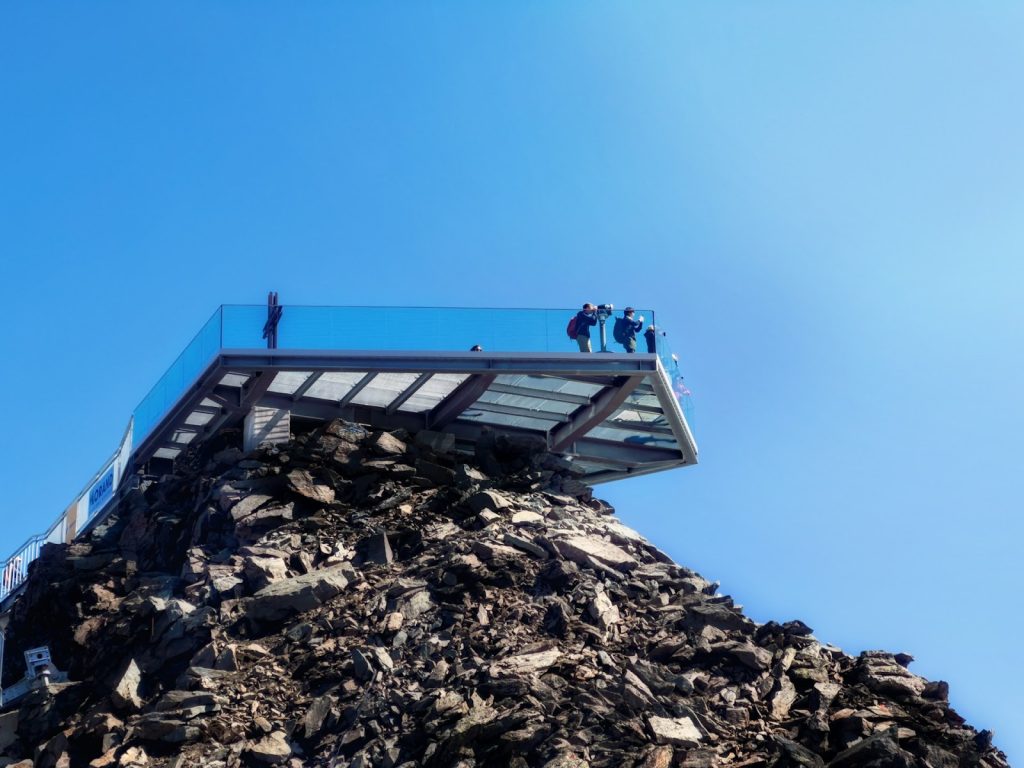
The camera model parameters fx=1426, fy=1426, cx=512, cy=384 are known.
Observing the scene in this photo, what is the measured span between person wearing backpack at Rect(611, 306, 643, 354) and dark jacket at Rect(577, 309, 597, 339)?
1.72 ft

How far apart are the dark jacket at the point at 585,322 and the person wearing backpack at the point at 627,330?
1.72 ft

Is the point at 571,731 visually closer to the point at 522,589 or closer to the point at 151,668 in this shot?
the point at 522,589

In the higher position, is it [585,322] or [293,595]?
[585,322]

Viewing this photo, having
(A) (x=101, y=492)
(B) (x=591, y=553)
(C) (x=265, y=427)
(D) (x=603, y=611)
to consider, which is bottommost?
(D) (x=603, y=611)

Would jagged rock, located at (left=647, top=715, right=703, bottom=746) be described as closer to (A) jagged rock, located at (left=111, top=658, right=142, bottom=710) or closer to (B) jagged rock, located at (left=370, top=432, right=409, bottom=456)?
(A) jagged rock, located at (left=111, top=658, right=142, bottom=710)

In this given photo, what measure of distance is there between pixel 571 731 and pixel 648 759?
137 cm

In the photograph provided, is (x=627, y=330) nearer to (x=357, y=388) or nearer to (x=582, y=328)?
(x=582, y=328)

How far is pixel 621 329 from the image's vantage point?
31.0 m

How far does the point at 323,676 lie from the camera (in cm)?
2394

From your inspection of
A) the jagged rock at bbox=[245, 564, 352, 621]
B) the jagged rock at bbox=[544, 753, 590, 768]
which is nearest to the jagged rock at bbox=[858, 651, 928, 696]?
the jagged rock at bbox=[544, 753, 590, 768]

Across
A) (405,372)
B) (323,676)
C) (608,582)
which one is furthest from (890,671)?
(405,372)

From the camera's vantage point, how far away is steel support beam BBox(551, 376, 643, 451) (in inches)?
1235

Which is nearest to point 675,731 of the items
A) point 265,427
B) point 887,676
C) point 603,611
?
point 603,611

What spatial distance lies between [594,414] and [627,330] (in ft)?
8.36
